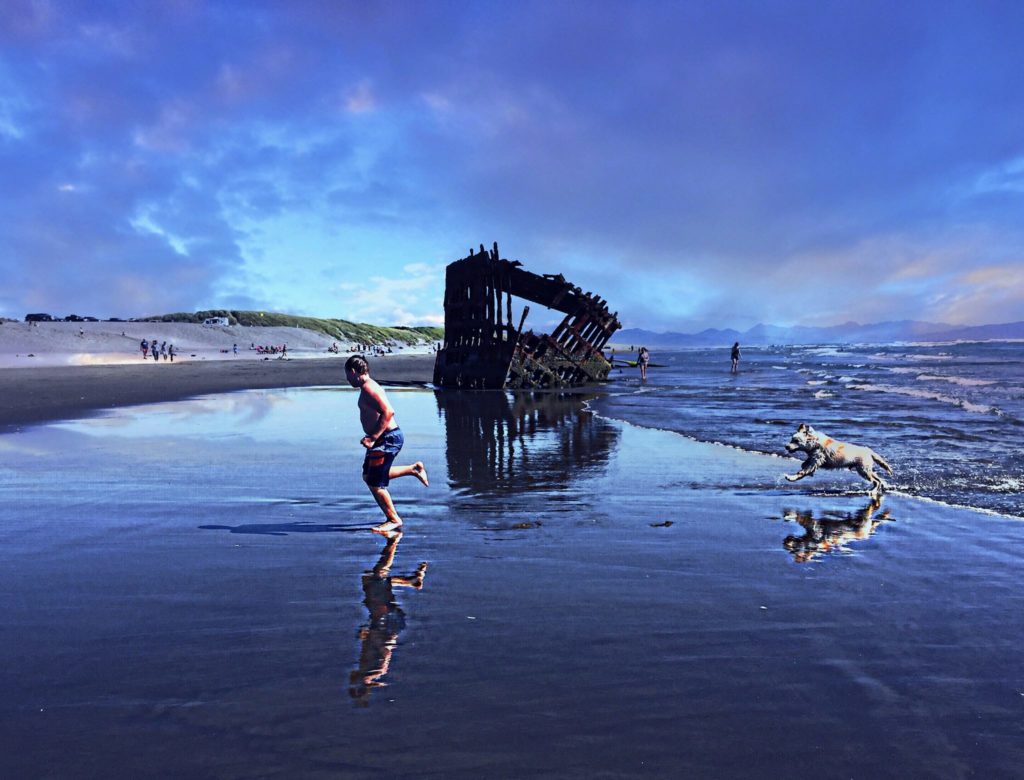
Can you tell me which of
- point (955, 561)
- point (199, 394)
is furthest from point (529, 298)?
point (955, 561)

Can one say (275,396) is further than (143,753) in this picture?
Yes

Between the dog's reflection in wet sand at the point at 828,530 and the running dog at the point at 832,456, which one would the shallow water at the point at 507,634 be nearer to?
the dog's reflection in wet sand at the point at 828,530

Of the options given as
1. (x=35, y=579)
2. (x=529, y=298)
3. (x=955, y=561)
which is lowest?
(x=955, y=561)

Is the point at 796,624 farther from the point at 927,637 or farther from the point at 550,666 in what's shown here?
the point at 550,666

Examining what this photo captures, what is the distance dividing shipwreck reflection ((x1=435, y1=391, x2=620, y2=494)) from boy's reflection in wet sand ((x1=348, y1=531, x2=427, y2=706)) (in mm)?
3375

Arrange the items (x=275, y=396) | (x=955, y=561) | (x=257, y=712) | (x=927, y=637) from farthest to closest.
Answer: (x=275, y=396), (x=955, y=561), (x=927, y=637), (x=257, y=712)

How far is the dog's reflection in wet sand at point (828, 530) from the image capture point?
19.1 feet

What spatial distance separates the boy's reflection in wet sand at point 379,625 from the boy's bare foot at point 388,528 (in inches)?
16.9

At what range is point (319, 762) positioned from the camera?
8.94 feet

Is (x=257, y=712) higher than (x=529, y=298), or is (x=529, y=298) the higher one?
(x=529, y=298)

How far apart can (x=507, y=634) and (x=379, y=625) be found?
0.77 metres

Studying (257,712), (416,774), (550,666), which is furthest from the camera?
(550,666)

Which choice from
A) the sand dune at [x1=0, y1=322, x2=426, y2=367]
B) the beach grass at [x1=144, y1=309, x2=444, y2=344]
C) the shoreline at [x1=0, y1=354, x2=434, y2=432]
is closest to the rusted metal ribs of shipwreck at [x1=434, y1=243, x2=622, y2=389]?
the shoreline at [x1=0, y1=354, x2=434, y2=432]

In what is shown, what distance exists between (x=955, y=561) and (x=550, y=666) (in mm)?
3840
